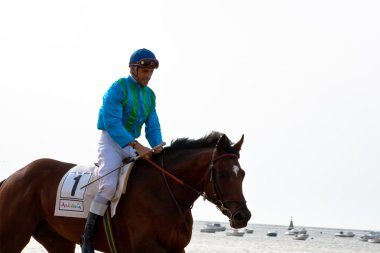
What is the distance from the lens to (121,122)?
950 centimetres

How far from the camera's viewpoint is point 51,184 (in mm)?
10172

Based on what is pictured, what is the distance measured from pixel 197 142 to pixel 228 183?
84cm

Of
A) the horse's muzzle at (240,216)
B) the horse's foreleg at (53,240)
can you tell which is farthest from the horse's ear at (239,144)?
the horse's foreleg at (53,240)

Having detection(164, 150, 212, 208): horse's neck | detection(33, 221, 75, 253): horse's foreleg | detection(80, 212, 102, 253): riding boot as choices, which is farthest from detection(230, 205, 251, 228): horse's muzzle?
detection(33, 221, 75, 253): horse's foreleg

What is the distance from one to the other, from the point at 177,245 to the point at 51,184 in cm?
207

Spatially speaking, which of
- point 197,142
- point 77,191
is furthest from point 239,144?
point 77,191

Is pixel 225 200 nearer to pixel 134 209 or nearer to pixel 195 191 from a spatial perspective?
pixel 195 191

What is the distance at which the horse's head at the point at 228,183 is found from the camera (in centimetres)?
859

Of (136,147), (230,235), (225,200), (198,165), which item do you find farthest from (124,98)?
(230,235)

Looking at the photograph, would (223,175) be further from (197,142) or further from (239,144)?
(197,142)

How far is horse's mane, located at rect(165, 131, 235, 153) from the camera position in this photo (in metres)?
9.23

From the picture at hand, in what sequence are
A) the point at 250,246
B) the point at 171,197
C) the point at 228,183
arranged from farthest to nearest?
the point at 250,246, the point at 171,197, the point at 228,183

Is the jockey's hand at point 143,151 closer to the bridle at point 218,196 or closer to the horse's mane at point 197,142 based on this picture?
the horse's mane at point 197,142

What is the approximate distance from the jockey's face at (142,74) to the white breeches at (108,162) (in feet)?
2.50
